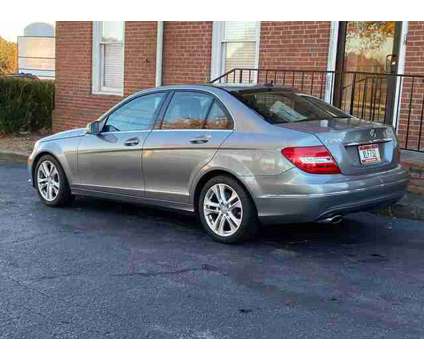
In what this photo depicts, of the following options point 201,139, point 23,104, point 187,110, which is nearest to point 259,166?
point 201,139

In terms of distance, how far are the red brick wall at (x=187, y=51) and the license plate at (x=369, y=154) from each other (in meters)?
6.04

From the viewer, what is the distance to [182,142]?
5984mm

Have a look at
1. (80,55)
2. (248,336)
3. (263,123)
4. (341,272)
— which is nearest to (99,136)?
(263,123)

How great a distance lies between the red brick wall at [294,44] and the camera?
9570mm

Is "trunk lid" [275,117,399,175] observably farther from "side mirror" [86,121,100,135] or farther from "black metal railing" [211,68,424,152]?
"black metal railing" [211,68,424,152]

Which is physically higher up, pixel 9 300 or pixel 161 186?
pixel 161 186

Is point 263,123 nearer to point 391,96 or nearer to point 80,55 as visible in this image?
point 391,96

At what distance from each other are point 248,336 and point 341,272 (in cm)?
151

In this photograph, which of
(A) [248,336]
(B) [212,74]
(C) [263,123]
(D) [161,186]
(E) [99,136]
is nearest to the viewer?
(A) [248,336]

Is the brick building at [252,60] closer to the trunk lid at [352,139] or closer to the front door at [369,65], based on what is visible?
the front door at [369,65]

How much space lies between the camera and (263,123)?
549cm

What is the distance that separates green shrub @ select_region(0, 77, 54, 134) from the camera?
14.2 m

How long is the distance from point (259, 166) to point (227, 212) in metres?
0.57

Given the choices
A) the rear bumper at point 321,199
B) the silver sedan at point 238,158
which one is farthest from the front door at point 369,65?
the rear bumper at point 321,199
